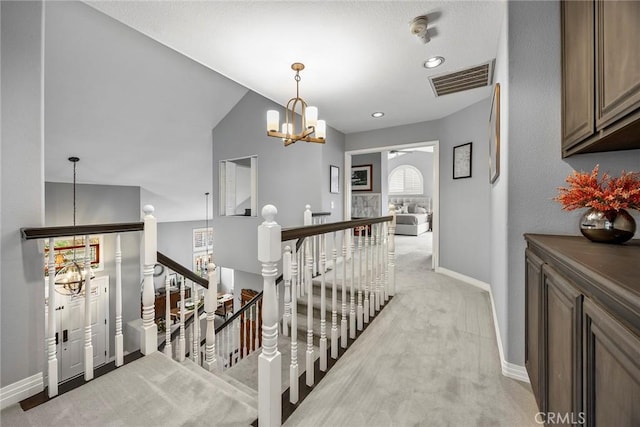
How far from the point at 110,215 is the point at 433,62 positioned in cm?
651

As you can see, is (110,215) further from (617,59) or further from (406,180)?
(406,180)

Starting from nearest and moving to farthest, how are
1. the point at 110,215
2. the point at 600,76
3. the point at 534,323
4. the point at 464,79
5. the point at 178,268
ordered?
the point at 600,76, the point at 534,323, the point at 178,268, the point at 464,79, the point at 110,215

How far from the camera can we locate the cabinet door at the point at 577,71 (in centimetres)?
119

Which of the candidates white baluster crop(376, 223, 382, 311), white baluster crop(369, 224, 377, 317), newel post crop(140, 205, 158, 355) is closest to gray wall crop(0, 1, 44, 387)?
newel post crop(140, 205, 158, 355)

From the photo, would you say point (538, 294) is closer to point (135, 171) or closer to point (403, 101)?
point (403, 101)

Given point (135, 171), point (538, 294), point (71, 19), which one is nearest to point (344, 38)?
point (538, 294)

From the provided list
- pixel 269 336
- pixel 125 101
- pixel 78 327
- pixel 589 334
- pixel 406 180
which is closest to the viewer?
pixel 589 334

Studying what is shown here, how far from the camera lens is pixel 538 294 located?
4.21 feet

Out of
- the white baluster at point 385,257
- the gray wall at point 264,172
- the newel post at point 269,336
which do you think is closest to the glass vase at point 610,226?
the newel post at point 269,336

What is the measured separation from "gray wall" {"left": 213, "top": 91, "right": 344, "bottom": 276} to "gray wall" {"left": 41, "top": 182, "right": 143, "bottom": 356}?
1817 mm

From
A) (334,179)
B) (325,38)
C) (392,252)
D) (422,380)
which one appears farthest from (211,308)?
(334,179)

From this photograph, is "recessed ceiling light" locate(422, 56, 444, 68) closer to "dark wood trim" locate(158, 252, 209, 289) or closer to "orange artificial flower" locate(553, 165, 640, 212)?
"orange artificial flower" locate(553, 165, 640, 212)

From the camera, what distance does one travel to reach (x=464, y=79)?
2.82m

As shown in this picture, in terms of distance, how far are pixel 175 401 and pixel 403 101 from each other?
364 centimetres
